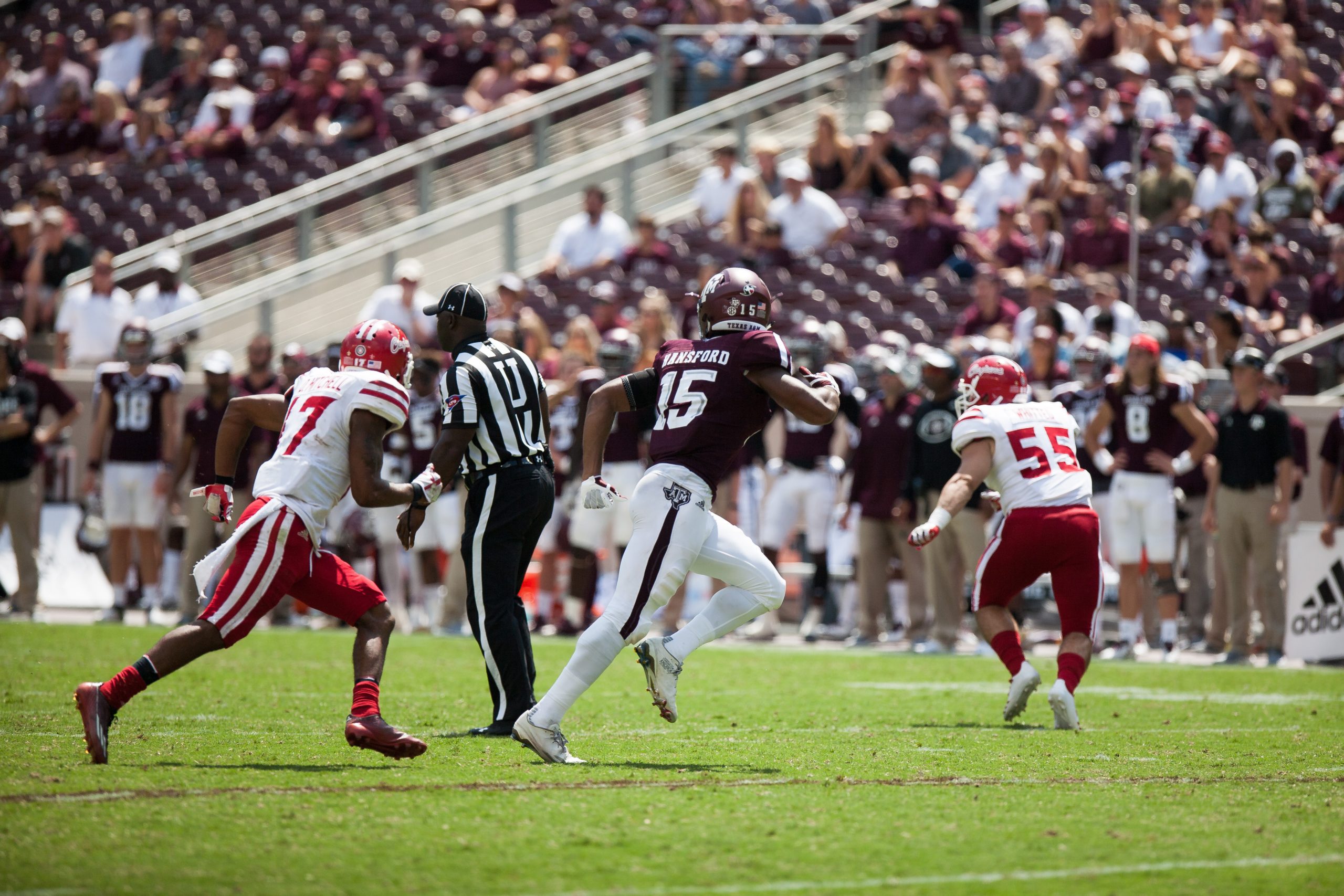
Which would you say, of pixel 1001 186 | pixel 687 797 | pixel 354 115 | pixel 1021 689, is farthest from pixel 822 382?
pixel 354 115

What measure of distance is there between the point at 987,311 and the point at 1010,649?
7.46 meters

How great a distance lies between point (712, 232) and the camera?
17.8 metres

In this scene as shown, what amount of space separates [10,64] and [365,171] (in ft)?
25.4

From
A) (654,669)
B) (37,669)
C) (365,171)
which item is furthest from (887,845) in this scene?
(365,171)

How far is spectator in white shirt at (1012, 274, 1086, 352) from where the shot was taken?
1425 centimetres

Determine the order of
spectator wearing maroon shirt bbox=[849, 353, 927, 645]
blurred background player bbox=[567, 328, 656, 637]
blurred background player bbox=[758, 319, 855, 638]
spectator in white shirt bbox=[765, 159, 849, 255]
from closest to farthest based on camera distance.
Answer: spectator wearing maroon shirt bbox=[849, 353, 927, 645], blurred background player bbox=[567, 328, 656, 637], blurred background player bbox=[758, 319, 855, 638], spectator in white shirt bbox=[765, 159, 849, 255]

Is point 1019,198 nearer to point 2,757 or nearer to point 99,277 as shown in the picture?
point 99,277

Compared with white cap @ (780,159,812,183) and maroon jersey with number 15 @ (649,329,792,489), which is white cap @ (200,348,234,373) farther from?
maroon jersey with number 15 @ (649,329,792,489)

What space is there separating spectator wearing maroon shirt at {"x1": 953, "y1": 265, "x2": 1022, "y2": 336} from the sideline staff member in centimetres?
321

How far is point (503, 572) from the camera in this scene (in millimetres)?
7156

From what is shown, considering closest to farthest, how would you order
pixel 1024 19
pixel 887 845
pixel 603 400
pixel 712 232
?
pixel 887 845, pixel 603 400, pixel 712 232, pixel 1024 19

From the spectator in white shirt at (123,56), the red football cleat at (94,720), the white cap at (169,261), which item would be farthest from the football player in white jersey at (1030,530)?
the spectator in white shirt at (123,56)

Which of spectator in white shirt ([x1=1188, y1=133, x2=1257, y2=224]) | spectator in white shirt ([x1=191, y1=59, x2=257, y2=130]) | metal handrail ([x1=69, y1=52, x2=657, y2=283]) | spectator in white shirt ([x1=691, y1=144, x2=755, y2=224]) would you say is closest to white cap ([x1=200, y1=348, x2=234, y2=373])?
metal handrail ([x1=69, y1=52, x2=657, y2=283])

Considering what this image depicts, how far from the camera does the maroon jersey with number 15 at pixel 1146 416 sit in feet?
39.2
